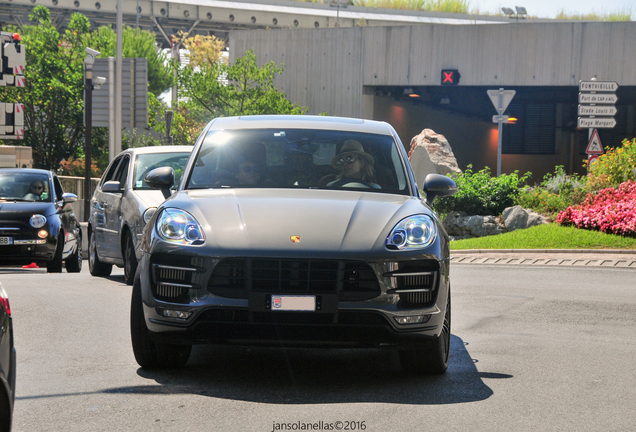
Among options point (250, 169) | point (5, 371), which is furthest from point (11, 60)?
point (5, 371)

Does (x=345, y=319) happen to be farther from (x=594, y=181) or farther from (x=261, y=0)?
(x=261, y=0)

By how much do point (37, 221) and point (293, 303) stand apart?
10.5m

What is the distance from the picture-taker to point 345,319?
5.48 m

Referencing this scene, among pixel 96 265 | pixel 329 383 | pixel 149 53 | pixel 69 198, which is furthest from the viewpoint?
pixel 149 53

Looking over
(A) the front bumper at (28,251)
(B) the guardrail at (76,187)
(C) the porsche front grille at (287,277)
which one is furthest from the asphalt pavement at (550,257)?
(B) the guardrail at (76,187)

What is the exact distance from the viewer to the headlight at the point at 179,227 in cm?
567

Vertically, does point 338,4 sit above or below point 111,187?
above

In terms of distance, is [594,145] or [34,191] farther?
[594,145]

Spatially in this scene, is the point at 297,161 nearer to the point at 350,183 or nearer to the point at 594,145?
the point at 350,183

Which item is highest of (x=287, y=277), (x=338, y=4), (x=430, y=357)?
(x=338, y=4)

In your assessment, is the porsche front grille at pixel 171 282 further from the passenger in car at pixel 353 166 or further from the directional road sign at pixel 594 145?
the directional road sign at pixel 594 145

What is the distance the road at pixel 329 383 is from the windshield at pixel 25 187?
6.59 metres

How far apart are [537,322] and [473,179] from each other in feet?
50.3

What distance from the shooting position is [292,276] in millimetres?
5434
